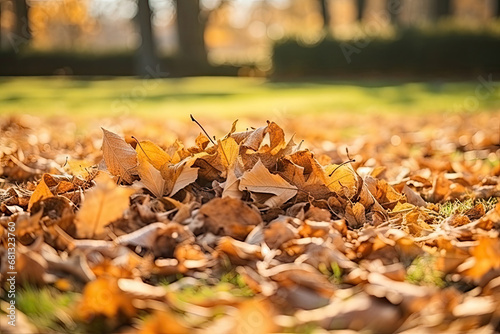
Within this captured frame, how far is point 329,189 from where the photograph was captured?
2.36 m

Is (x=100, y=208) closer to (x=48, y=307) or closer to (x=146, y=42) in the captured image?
(x=48, y=307)

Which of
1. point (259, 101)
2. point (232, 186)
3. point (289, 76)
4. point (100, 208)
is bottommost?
point (289, 76)

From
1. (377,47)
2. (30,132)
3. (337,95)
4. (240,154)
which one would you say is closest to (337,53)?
(377,47)

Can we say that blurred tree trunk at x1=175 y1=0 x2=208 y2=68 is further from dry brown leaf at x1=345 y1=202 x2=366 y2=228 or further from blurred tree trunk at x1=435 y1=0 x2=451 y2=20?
dry brown leaf at x1=345 y1=202 x2=366 y2=228

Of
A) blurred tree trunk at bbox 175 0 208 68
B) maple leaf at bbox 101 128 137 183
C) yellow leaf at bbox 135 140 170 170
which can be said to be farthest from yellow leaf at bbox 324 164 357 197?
blurred tree trunk at bbox 175 0 208 68

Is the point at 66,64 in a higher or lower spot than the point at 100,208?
lower

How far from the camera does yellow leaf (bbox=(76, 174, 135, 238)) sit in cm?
182

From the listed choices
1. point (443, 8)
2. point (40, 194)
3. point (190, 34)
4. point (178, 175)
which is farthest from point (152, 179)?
point (443, 8)

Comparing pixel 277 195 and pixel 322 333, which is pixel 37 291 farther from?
pixel 277 195

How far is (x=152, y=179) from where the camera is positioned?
228 cm

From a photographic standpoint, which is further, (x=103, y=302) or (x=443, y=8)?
(x=443, y=8)

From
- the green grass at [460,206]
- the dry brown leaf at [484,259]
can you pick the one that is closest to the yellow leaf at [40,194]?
the dry brown leaf at [484,259]

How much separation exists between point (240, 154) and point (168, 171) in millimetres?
285

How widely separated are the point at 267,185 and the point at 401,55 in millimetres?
20224
